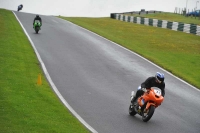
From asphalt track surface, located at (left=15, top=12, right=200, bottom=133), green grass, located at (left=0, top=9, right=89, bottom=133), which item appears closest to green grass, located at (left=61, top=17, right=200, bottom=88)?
asphalt track surface, located at (left=15, top=12, right=200, bottom=133)

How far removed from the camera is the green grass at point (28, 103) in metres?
11.1

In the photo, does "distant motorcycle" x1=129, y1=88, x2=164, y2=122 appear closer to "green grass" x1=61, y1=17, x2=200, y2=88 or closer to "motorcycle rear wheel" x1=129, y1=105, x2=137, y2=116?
"motorcycle rear wheel" x1=129, y1=105, x2=137, y2=116

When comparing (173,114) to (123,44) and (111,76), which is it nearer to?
(111,76)

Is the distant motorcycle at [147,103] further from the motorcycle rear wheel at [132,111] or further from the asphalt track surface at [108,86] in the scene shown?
the asphalt track surface at [108,86]

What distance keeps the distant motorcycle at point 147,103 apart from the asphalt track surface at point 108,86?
26 cm

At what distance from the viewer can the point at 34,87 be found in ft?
53.5

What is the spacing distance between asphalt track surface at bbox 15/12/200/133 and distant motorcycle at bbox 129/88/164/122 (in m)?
0.26

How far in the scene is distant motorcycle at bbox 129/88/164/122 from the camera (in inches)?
519

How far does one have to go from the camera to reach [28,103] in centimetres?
1355

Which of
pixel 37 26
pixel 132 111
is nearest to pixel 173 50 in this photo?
pixel 37 26

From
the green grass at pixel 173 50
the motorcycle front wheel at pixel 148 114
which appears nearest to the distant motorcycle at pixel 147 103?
the motorcycle front wheel at pixel 148 114

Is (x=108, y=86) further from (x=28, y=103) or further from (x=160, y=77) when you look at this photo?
(x=28, y=103)

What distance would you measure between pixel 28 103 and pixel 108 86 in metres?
5.78

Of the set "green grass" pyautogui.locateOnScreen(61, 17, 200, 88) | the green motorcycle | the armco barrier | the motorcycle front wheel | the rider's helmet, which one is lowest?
the armco barrier
